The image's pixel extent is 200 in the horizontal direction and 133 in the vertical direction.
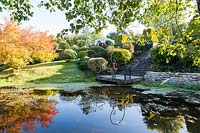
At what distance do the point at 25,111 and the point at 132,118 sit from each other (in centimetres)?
361

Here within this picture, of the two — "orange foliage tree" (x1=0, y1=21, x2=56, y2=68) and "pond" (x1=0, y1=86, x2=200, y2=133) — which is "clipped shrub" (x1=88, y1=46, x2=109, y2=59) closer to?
"orange foliage tree" (x1=0, y1=21, x2=56, y2=68)

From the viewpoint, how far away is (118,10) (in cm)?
470

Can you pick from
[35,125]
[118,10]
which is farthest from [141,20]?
[35,125]

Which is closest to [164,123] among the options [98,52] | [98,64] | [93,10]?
[93,10]

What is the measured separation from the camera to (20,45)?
2061 cm

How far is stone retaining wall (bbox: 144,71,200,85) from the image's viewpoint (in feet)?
44.7

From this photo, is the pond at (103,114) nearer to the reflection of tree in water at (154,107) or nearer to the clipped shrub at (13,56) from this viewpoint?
the reflection of tree in water at (154,107)

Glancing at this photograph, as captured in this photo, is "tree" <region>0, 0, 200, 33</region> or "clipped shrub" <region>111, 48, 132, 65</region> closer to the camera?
"tree" <region>0, 0, 200, 33</region>

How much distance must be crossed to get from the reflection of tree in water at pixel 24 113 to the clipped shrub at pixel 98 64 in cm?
885

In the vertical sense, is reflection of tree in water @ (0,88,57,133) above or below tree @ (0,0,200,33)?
below

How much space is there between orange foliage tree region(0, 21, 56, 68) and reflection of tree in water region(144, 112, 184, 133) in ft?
46.1

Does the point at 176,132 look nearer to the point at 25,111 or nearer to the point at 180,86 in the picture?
the point at 25,111

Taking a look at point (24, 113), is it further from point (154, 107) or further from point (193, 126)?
point (193, 126)

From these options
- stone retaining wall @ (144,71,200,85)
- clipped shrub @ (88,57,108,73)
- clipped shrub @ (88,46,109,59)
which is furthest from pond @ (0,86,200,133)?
clipped shrub @ (88,46,109,59)
